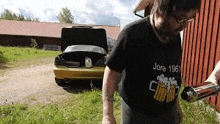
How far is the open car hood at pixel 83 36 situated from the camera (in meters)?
7.01

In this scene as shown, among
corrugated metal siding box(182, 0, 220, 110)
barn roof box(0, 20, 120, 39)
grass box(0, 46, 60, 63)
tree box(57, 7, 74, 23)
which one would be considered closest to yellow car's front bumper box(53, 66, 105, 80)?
corrugated metal siding box(182, 0, 220, 110)

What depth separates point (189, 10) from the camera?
1.01m

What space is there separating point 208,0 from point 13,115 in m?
4.41

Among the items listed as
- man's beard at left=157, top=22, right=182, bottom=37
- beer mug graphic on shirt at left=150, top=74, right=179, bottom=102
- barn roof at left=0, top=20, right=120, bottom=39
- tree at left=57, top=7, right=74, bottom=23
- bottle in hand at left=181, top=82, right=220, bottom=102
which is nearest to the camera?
bottle in hand at left=181, top=82, right=220, bottom=102

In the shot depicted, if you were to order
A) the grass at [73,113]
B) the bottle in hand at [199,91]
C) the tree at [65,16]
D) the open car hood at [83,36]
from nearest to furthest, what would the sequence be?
the bottle in hand at [199,91] → the grass at [73,113] → the open car hood at [83,36] → the tree at [65,16]

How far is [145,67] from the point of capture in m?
1.19

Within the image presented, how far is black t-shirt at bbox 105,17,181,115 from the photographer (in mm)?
1141

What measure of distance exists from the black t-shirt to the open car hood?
583 cm

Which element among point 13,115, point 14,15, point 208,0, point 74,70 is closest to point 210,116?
point 208,0

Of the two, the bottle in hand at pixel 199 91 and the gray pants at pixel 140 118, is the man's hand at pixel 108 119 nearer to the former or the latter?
the gray pants at pixel 140 118

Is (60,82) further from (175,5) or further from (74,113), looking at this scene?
(175,5)

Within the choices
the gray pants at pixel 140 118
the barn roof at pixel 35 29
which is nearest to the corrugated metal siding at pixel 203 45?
the gray pants at pixel 140 118

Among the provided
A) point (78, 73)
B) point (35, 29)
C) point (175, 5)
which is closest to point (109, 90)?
point (175, 5)

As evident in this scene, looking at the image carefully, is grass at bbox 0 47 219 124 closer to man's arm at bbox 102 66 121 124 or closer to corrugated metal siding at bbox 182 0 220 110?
corrugated metal siding at bbox 182 0 220 110
